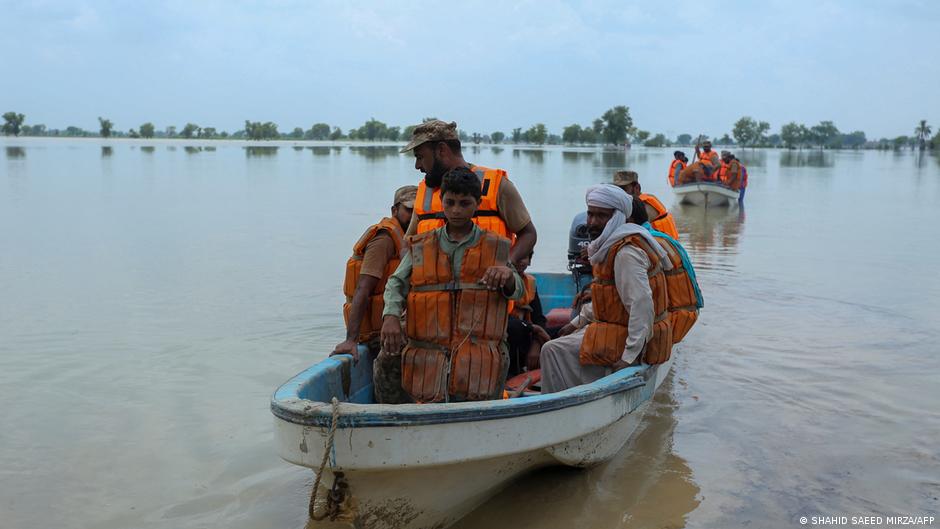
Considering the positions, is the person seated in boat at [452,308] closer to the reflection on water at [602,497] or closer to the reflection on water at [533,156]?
the reflection on water at [602,497]

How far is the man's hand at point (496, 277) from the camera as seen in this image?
3.87 m

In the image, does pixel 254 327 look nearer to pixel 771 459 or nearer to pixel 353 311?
pixel 353 311

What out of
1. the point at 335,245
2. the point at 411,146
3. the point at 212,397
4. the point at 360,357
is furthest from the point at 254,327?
the point at 335,245

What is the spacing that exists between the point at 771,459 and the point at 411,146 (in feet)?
10.3

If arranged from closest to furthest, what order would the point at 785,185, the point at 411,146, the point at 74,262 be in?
the point at 411,146
the point at 74,262
the point at 785,185

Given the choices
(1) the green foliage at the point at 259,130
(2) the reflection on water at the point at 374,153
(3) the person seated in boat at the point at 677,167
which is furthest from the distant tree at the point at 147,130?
(3) the person seated in boat at the point at 677,167

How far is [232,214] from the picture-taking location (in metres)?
A: 18.8

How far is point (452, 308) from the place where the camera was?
159 inches

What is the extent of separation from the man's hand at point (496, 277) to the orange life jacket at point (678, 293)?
144cm

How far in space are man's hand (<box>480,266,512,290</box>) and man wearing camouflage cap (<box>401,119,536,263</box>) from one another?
0.66 m

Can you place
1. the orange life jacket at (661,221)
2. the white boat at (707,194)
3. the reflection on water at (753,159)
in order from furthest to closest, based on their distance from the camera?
the reflection on water at (753,159)
the white boat at (707,194)
the orange life jacket at (661,221)

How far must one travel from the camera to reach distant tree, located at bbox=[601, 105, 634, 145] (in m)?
118

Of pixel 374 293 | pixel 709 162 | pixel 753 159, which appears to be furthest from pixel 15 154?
pixel 753 159

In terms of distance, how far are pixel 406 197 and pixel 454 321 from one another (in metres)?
1.25
